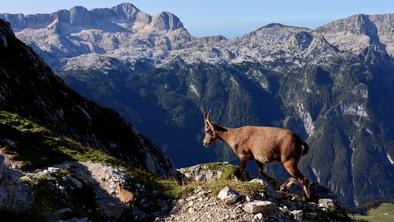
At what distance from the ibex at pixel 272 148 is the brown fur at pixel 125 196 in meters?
7.46

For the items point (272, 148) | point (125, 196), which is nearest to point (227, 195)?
point (125, 196)

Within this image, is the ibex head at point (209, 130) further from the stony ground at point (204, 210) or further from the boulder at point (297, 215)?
the boulder at point (297, 215)

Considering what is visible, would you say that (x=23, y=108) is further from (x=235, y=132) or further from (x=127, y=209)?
(x=127, y=209)

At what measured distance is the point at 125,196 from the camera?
23.3m

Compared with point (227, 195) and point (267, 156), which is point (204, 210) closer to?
point (227, 195)

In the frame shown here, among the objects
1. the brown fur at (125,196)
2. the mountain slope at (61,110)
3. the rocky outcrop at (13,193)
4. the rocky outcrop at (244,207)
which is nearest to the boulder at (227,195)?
the rocky outcrop at (244,207)

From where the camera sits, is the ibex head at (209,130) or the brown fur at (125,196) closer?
the brown fur at (125,196)

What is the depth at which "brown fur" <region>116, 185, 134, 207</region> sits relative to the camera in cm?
2317

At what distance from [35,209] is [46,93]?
3121 cm

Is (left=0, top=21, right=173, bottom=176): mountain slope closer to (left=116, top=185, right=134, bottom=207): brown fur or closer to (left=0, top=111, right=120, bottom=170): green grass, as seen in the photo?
(left=0, top=111, right=120, bottom=170): green grass

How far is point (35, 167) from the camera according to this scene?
2531 centimetres

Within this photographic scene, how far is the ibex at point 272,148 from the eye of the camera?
2620 centimetres

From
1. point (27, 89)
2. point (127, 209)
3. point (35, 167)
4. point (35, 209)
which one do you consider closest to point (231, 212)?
point (127, 209)

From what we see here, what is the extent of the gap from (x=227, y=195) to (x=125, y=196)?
15.7 ft
